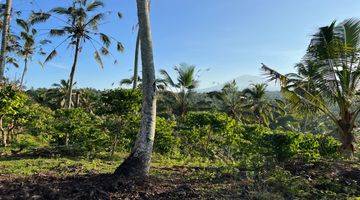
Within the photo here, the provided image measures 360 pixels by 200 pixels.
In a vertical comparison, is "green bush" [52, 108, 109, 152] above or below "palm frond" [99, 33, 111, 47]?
below

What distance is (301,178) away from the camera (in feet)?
32.3

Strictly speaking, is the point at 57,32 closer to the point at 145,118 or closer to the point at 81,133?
the point at 81,133

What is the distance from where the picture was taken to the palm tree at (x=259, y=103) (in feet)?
126

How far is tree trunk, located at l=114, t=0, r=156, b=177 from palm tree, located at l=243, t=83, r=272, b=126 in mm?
28866

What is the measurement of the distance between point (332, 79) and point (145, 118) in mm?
8068

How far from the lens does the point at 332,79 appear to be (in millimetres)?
14398

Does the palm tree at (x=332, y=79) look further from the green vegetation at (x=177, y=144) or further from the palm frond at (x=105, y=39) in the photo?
the palm frond at (x=105, y=39)

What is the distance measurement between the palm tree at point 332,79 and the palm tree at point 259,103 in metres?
22.2

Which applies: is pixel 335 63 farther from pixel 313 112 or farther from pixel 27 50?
pixel 27 50

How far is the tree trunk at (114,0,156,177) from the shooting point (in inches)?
347

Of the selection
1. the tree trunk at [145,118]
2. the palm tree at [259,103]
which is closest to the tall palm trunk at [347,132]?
the tree trunk at [145,118]

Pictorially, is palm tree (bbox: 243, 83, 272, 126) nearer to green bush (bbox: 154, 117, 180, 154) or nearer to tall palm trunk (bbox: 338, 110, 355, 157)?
green bush (bbox: 154, 117, 180, 154)

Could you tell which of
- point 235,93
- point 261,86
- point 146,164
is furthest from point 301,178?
point 261,86

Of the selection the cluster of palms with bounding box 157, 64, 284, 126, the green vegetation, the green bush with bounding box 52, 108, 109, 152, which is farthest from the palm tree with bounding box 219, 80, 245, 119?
the green bush with bounding box 52, 108, 109, 152
